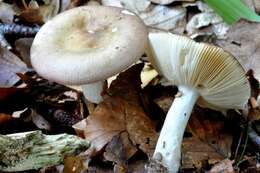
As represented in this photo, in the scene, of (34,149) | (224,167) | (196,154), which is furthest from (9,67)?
(224,167)

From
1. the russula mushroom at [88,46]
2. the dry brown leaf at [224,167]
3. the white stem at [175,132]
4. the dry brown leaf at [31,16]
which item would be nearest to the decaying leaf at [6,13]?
the dry brown leaf at [31,16]

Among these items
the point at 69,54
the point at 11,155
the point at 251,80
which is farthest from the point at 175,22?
the point at 11,155

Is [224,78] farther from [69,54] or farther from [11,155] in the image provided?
[11,155]

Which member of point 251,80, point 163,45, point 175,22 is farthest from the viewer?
point 175,22

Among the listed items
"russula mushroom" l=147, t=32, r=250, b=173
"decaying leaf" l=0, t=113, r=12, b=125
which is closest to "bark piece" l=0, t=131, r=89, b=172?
"decaying leaf" l=0, t=113, r=12, b=125

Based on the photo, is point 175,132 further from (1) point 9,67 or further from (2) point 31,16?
(2) point 31,16

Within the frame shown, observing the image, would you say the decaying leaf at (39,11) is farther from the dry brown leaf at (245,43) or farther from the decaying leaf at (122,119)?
the dry brown leaf at (245,43)
